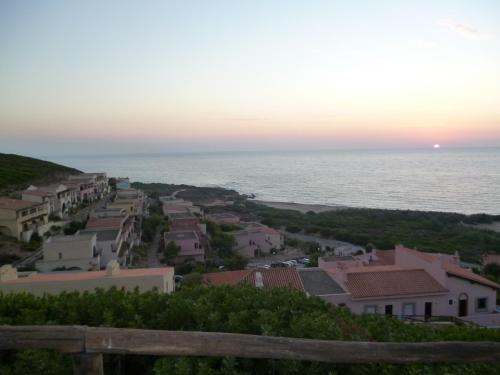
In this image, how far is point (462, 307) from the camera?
17.8 metres

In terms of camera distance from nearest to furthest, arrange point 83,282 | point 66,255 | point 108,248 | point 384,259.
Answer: point 83,282
point 66,255
point 108,248
point 384,259

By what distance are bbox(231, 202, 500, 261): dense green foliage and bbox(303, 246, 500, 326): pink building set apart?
787 inches

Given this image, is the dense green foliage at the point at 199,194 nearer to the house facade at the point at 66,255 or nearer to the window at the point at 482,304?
the house facade at the point at 66,255

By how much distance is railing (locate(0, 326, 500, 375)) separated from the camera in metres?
2.25

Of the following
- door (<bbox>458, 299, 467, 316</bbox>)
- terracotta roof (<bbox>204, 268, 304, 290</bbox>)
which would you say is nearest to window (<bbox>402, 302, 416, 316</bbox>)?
door (<bbox>458, 299, 467, 316</bbox>)

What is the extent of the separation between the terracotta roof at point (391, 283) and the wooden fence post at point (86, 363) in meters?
15.6

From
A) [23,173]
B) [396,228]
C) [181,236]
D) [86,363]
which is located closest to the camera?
[86,363]

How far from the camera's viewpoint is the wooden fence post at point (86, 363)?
89.8 inches

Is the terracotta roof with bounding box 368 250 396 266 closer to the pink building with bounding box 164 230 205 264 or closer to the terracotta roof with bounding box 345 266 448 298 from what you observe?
the terracotta roof with bounding box 345 266 448 298

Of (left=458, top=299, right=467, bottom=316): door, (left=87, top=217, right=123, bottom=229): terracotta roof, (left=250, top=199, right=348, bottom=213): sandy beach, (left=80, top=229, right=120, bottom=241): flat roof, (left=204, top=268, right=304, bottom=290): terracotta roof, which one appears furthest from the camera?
(left=250, top=199, right=348, bottom=213): sandy beach

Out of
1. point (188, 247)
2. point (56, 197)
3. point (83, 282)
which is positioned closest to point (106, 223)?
point (188, 247)

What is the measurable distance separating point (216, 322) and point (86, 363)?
3.26 metres

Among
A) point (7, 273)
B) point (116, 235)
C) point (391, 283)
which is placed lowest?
point (391, 283)

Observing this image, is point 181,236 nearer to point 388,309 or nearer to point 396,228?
point 388,309
